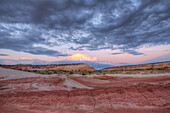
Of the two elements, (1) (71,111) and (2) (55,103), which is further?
(2) (55,103)

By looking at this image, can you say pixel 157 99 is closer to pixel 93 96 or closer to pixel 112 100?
pixel 112 100

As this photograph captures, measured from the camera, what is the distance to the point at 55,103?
9.61m

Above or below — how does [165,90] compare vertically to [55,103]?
above

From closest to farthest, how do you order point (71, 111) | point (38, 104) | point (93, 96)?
point (71, 111) < point (38, 104) < point (93, 96)

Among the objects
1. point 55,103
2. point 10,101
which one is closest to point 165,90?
point 55,103

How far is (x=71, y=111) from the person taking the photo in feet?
27.7

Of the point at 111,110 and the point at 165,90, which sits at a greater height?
the point at 165,90

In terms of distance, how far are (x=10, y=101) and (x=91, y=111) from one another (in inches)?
262

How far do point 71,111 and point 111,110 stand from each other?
115 inches

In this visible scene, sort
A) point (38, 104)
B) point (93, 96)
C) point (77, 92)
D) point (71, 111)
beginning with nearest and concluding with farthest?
point (71, 111) → point (38, 104) → point (93, 96) → point (77, 92)

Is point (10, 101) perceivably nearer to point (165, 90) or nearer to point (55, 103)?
point (55, 103)

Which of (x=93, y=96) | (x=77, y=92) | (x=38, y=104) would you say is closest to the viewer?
(x=38, y=104)

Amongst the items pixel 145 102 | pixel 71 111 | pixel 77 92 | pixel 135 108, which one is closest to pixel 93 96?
pixel 77 92

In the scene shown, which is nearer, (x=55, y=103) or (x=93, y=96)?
(x=55, y=103)
